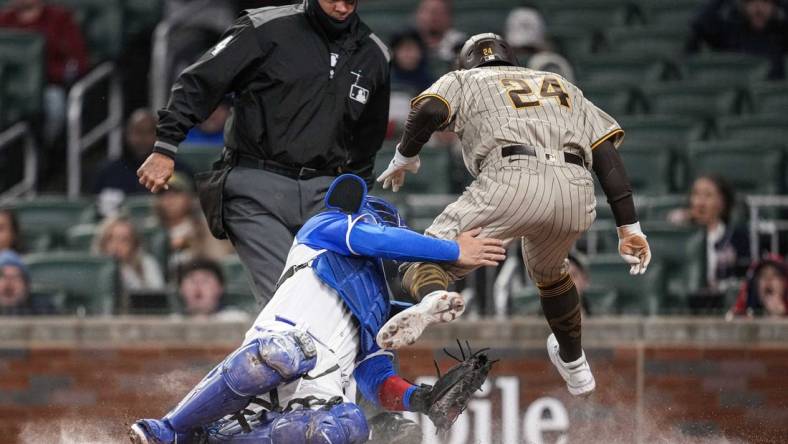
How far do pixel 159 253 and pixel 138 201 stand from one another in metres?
1.10

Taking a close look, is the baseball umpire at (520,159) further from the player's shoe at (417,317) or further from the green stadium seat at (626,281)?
the green stadium seat at (626,281)

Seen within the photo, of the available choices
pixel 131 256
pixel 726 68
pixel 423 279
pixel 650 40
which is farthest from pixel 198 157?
pixel 423 279

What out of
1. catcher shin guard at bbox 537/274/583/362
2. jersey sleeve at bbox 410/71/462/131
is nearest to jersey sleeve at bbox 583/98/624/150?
jersey sleeve at bbox 410/71/462/131

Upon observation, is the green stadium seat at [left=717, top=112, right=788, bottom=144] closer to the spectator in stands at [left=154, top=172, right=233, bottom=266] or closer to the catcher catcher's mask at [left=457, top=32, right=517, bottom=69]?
the spectator in stands at [left=154, top=172, right=233, bottom=266]

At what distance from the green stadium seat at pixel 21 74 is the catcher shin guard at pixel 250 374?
6.50 meters

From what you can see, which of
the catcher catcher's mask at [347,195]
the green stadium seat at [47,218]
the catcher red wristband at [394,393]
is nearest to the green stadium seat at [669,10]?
the green stadium seat at [47,218]

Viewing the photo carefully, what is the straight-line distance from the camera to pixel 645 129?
11.1 metres

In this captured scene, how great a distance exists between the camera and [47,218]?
10.7 meters

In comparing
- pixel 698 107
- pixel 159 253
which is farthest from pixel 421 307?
pixel 698 107

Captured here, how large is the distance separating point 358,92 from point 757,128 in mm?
4934

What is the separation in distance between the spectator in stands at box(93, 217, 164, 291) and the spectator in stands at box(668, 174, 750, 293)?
333cm

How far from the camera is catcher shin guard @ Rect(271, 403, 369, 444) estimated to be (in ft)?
18.3

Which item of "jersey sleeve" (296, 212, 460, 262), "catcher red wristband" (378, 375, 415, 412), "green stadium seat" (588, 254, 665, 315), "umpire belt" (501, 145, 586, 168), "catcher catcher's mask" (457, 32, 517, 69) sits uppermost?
"catcher catcher's mask" (457, 32, 517, 69)

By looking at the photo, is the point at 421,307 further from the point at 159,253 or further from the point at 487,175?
the point at 159,253
